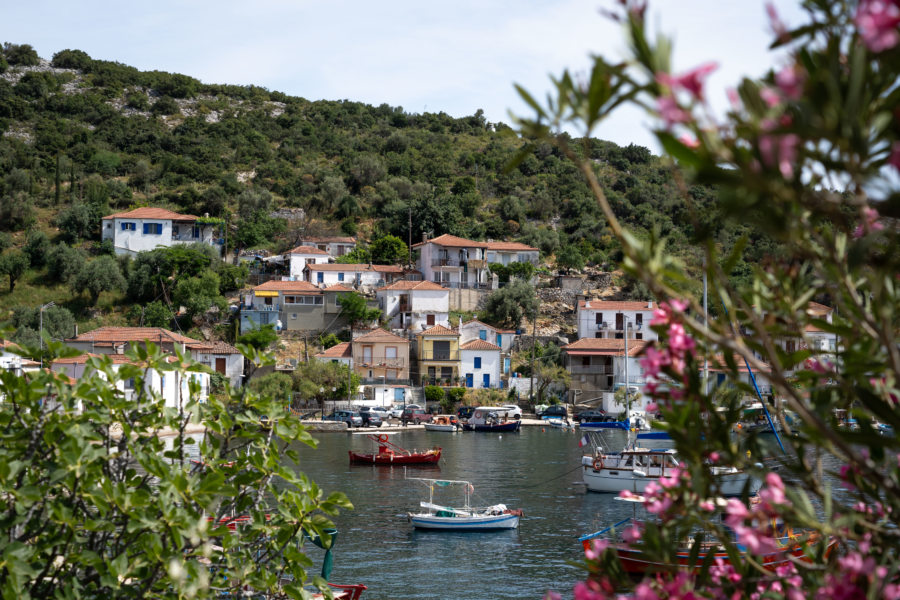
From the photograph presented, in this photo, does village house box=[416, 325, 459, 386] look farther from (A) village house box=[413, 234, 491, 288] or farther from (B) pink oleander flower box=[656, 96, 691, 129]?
(B) pink oleander flower box=[656, 96, 691, 129]

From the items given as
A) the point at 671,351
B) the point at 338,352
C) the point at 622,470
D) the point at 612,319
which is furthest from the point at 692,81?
the point at 612,319

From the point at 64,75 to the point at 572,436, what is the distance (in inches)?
3720

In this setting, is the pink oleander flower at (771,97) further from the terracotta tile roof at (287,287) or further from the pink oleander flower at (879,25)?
the terracotta tile roof at (287,287)

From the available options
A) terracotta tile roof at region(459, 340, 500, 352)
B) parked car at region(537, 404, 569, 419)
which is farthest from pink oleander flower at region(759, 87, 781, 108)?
terracotta tile roof at region(459, 340, 500, 352)

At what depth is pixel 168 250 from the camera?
206 ft

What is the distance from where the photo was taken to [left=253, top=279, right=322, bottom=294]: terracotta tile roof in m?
60.1

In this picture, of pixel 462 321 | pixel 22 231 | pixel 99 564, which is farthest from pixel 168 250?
pixel 99 564

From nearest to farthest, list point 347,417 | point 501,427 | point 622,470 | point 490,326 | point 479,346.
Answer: point 622,470, point 501,427, point 347,417, point 479,346, point 490,326

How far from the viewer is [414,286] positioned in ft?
202

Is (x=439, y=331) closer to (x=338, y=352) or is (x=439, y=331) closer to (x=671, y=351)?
(x=338, y=352)

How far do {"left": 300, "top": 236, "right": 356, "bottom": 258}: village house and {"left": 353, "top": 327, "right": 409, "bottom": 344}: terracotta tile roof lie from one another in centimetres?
1591

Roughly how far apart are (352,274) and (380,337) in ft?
34.2

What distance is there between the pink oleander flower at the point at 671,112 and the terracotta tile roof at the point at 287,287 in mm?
59245

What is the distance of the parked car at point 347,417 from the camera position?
5009cm
